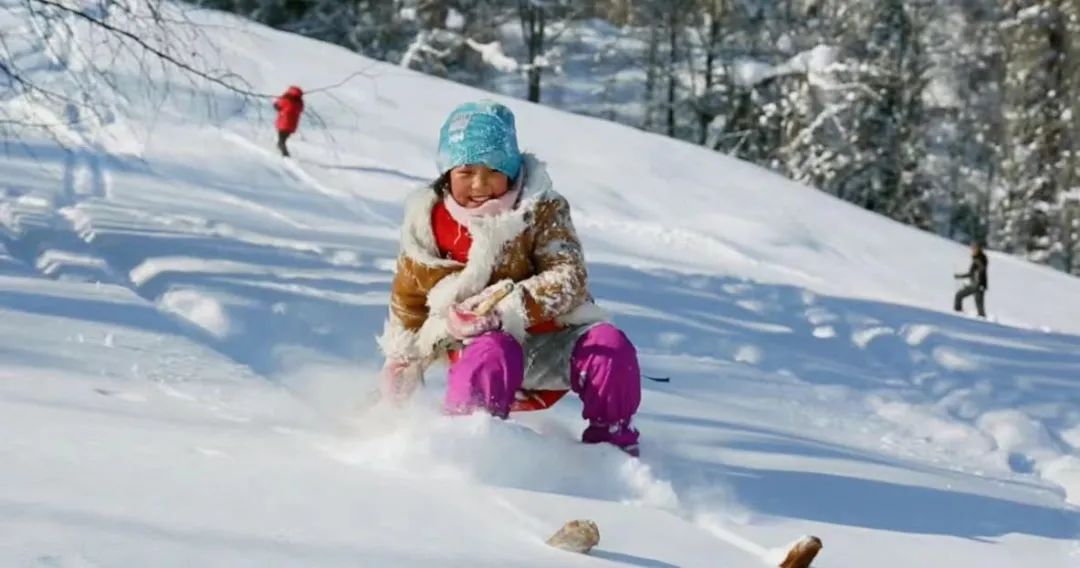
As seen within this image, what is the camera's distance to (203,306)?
5637mm

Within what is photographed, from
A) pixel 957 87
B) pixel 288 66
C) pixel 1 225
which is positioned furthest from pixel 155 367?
pixel 957 87

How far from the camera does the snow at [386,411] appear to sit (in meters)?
2.54

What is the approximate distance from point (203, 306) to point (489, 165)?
2.14m

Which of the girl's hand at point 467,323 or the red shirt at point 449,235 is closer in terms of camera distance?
the girl's hand at point 467,323

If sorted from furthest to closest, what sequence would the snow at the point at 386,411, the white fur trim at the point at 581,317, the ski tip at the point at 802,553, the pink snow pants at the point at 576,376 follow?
the white fur trim at the point at 581,317, the pink snow pants at the point at 576,376, the ski tip at the point at 802,553, the snow at the point at 386,411

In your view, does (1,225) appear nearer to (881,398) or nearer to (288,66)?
(881,398)

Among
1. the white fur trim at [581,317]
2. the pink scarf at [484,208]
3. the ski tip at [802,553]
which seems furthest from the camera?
Answer: the pink scarf at [484,208]

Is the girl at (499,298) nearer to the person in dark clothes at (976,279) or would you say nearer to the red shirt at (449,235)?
the red shirt at (449,235)

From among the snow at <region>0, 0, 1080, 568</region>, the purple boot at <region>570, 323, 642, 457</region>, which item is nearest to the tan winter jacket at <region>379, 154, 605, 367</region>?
the purple boot at <region>570, 323, 642, 457</region>

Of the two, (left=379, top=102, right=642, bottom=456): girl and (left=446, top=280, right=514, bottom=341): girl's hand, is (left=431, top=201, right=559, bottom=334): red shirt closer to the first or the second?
(left=379, top=102, right=642, bottom=456): girl

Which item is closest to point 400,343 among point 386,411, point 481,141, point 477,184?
point 386,411

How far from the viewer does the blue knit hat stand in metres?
4.00

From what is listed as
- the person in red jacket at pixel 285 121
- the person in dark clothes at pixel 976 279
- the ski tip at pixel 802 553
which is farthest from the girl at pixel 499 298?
the person in dark clothes at pixel 976 279

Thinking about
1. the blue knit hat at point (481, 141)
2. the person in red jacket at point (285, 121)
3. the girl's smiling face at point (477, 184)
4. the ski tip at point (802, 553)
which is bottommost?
the ski tip at point (802, 553)
